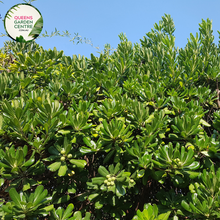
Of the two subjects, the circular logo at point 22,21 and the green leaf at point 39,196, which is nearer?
the green leaf at point 39,196

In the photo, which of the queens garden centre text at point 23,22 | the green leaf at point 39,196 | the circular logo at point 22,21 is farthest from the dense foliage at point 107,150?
the queens garden centre text at point 23,22

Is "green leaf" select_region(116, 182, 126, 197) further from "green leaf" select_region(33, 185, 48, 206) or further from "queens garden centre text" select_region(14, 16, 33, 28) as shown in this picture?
"queens garden centre text" select_region(14, 16, 33, 28)

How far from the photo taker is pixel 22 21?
4.66m

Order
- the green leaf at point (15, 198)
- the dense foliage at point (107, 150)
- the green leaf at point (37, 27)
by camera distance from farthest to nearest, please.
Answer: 1. the green leaf at point (37, 27)
2. the dense foliage at point (107, 150)
3. the green leaf at point (15, 198)

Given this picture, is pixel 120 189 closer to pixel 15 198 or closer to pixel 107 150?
pixel 107 150

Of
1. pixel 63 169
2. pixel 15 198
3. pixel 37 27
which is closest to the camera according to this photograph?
pixel 15 198

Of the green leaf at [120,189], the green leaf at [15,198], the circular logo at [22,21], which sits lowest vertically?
the green leaf at [15,198]

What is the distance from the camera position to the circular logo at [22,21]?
177 inches

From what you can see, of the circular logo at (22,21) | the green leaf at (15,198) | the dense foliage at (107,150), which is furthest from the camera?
the circular logo at (22,21)

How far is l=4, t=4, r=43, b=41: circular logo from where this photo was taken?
A: 450 centimetres

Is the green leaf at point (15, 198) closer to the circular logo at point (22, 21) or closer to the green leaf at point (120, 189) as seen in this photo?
the green leaf at point (120, 189)

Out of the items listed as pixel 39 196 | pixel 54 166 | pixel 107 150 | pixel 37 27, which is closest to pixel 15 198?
pixel 39 196

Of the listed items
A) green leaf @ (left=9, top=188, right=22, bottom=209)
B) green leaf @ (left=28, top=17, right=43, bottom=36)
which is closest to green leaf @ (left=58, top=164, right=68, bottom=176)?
green leaf @ (left=9, top=188, right=22, bottom=209)

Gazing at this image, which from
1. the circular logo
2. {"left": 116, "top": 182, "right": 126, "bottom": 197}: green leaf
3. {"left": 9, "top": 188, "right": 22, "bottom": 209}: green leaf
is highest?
the circular logo
